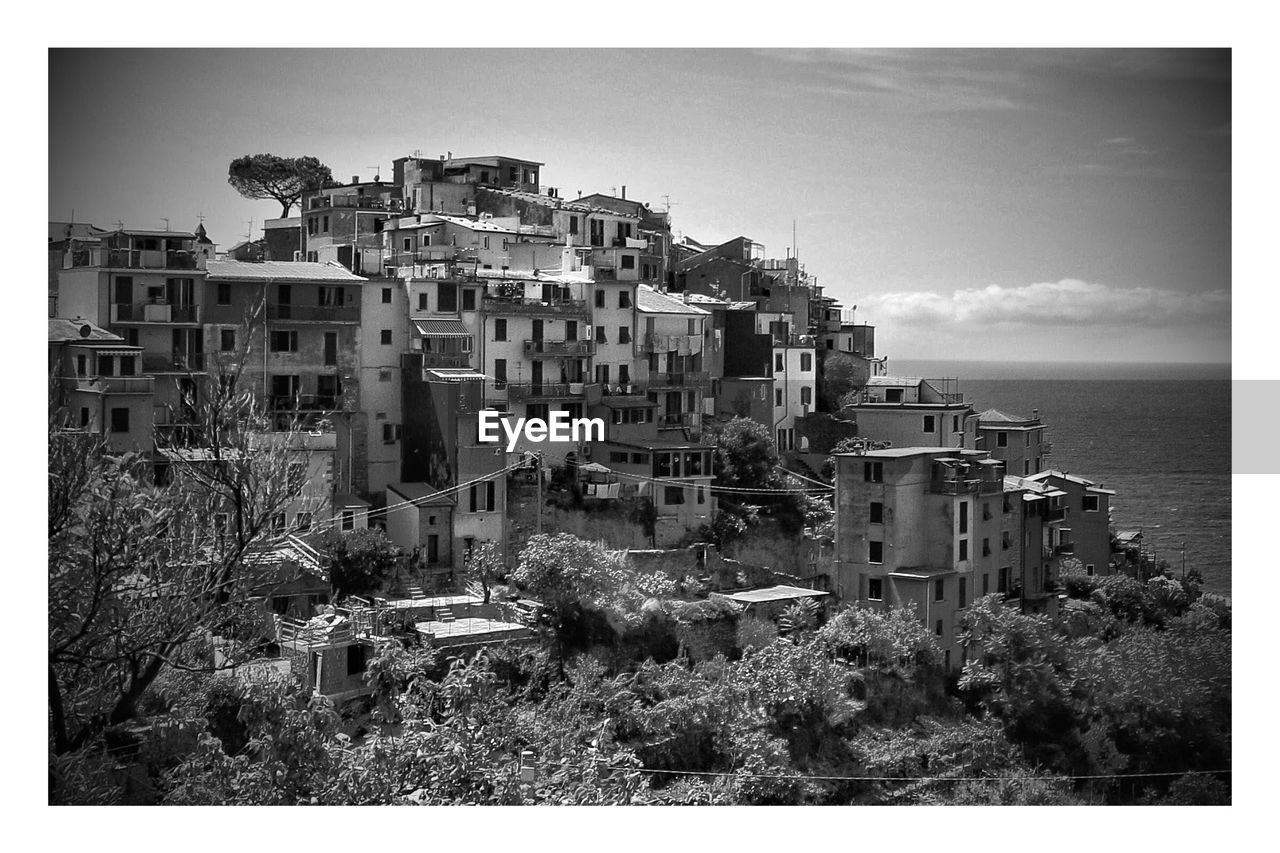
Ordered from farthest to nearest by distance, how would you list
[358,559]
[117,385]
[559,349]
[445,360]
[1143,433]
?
[559,349], [445,360], [358,559], [1143,433], [117,385]

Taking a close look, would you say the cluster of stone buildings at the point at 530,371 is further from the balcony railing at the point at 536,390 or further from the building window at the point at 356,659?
the building window at the point at 356,659

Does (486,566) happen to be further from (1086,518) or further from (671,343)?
(1086,518)

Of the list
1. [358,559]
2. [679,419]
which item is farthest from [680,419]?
[358,559]

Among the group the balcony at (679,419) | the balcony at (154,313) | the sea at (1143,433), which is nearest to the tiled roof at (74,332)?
the balcony at (154,313)

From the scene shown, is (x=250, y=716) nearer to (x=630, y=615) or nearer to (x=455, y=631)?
(x=455, y=631)

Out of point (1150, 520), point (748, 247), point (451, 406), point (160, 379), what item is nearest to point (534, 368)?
point (451, 406)

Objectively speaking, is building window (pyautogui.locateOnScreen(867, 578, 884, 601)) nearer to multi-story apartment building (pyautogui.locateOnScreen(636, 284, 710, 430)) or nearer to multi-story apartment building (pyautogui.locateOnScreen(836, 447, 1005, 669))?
multi-story apartment building (pyautogui.locateOnScreen(836, 447, 1005, 669))
